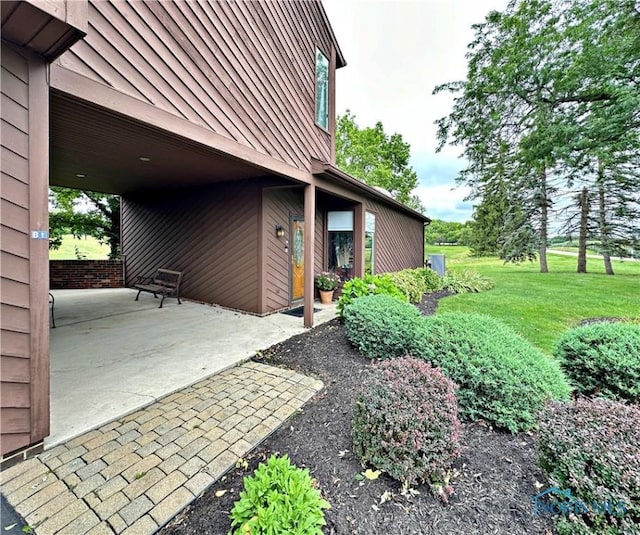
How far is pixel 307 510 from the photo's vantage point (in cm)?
146

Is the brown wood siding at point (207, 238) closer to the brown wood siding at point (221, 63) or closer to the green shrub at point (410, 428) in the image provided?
the brown wood siding at point (221, 63)

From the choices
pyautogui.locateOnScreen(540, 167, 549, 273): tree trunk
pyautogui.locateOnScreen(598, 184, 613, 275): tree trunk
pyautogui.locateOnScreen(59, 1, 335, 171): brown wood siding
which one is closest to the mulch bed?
pyautogui.locateOnScreen(59, 1, 335, 171): brown wood siding

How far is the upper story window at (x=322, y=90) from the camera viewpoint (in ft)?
20.1

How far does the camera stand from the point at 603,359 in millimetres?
2666

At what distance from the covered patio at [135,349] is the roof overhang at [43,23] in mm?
2660

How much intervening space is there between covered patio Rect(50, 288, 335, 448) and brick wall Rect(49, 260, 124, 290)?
2.41 meters

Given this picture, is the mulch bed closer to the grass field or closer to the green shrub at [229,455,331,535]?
the green shrub at [229,455,331,535]

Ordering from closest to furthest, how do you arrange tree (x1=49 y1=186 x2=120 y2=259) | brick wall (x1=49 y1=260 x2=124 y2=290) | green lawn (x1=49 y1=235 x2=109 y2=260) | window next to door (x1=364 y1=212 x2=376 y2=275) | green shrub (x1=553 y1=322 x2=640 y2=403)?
green shrub (x1=553 y1=322 x2=640 y2=403) < window next to door (x1=364 y1=212 x2=376 y2=275) < brick wall (x1=49 y1=260 x2=124 y2=290) < green lawn (x1=49 y1=235 x2=109 y2=260) < tree (x1=49 y1=186 x2=120 y2=259)

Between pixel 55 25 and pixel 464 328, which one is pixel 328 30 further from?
pixel 464 328

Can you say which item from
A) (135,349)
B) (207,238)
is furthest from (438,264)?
(135,349)

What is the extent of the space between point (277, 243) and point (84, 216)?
8956mm

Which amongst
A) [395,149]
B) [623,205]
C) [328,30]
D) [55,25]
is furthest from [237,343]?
[395,149]

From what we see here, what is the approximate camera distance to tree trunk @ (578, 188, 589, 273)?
53.1 feet

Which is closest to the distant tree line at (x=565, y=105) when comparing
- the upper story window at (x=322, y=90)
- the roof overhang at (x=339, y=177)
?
the roof overhang at (x=339, y=177)
